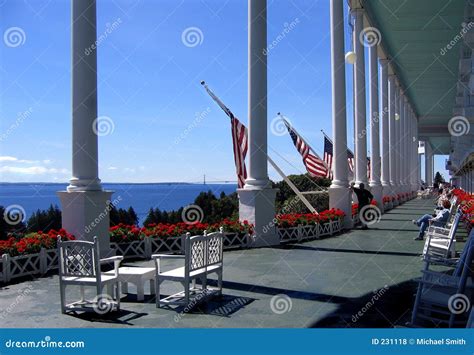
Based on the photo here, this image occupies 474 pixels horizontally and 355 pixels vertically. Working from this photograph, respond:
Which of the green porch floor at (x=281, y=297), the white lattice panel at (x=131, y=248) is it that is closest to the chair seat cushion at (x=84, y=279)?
the green porch floor at (x=281, y=297)

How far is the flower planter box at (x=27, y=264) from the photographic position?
426 inches

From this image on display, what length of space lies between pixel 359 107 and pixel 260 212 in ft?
43.7

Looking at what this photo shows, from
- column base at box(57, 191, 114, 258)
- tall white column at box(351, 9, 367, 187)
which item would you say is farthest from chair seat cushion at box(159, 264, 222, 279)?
tall white column at box(351, 9, 367, 187)

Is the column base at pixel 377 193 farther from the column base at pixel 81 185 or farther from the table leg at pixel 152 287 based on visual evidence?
the table leg at pixel 152 287

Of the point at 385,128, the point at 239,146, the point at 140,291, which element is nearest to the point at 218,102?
the point at 239,146

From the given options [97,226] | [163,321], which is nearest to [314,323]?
[163,321]

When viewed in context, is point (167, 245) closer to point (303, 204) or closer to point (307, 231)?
point (307, 231)

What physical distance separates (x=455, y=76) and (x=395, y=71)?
4192 mm

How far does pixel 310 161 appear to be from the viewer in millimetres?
27656

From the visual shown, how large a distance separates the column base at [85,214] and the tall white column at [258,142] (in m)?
4.66

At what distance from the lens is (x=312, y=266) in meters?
12.3

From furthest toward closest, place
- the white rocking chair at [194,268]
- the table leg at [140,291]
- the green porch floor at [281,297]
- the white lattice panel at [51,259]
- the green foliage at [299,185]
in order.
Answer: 1. the green foliage at [299,185]
2. the white lattice panel at [51,259]
3. the table leg at [140,291]
4. the white rocking chair at [194,268]
5. the green porch floor at [281,297]

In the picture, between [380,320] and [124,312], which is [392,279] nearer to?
[380,320]

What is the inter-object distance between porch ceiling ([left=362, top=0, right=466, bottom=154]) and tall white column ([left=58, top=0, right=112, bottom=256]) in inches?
672
